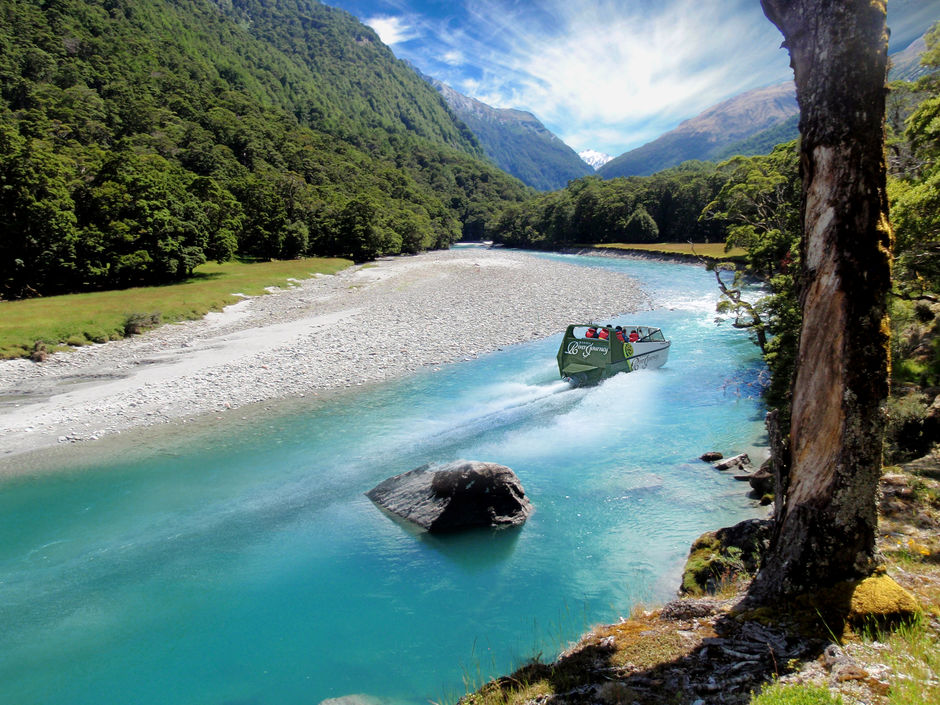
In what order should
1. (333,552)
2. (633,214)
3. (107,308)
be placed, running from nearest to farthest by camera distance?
(333,552) < (107,308) < (633,214)

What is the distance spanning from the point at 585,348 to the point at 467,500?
13.4 m

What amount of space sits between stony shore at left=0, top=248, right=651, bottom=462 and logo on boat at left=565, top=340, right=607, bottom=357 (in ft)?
23.0

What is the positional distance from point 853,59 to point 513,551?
425 inches

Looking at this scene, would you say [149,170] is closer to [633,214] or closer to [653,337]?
[653,337]

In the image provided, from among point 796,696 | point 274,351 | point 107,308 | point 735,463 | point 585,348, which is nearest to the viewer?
point 796,696

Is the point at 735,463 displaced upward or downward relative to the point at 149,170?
downward

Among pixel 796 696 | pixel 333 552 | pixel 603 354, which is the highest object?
pixel 796 696

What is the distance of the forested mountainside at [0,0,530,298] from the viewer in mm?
42469

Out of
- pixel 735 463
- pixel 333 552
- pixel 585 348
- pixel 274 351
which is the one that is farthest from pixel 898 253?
pixel 274 351

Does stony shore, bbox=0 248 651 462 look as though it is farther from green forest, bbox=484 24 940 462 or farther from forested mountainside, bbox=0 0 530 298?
green forest, bbox=484 24 940 462

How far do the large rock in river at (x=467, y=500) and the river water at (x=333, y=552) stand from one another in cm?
50

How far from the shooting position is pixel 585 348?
24.7 metres

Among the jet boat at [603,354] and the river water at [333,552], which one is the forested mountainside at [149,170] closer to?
the river water at [333,552]

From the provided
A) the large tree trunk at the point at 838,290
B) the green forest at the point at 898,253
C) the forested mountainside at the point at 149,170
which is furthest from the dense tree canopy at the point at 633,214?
the large tree trunk at the point at 838,290
